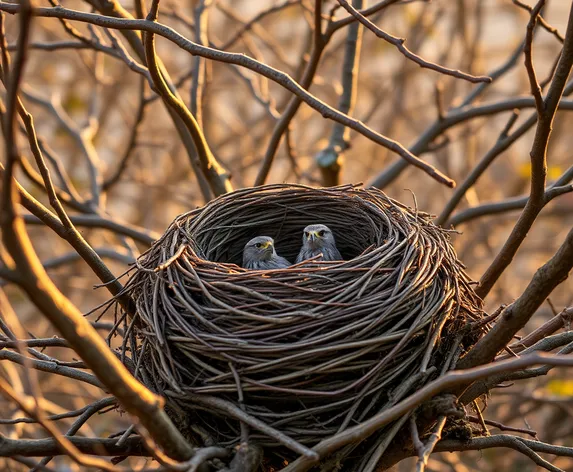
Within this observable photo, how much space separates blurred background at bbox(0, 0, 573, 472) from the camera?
315 inches

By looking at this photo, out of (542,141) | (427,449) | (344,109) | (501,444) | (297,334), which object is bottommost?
(427,449)

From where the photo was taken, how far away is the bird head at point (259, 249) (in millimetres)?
4410

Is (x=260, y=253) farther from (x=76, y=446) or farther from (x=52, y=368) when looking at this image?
(x=76, y=446)

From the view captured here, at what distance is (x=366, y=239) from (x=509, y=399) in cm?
397

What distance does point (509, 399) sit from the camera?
763 centimetres

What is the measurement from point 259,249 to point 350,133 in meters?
3.04

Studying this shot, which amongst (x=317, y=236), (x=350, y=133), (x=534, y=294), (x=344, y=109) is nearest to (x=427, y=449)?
(x=534, y=294)

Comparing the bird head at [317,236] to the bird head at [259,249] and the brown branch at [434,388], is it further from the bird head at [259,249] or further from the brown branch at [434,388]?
the brown branch at [434,388]

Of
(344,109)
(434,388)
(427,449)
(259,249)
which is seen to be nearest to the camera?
(434,388)

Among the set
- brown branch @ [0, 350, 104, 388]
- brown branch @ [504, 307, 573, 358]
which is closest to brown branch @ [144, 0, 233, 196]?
brown branch @ [0, 350, 104, 388]

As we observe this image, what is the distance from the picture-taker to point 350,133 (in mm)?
7219

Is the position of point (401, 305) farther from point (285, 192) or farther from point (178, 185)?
point (178, 185)

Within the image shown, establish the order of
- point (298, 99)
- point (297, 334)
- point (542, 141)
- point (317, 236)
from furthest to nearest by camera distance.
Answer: point (317, 236) → point (298, 99) → point (297, 334) → point (542, 141)

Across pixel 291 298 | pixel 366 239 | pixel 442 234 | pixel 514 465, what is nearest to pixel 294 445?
pixel 291 298
